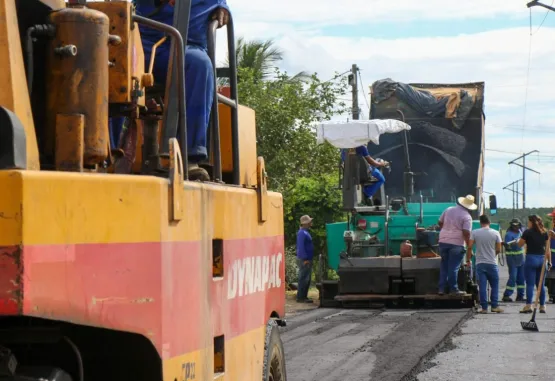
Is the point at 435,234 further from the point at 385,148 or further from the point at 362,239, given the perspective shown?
the point at 385,148

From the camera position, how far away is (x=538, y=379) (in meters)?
11.2

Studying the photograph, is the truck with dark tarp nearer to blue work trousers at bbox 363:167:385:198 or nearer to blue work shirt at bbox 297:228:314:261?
blue work trousers at bbox 363:167:385:198

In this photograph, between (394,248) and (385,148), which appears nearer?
(394,248)

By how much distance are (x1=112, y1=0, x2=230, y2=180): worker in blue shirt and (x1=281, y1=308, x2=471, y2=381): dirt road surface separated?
5833 millimetres

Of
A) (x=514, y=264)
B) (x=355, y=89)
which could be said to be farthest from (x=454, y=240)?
(x=355, y=89)

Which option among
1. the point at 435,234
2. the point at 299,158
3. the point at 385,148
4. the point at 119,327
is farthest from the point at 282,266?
the point at 299,158

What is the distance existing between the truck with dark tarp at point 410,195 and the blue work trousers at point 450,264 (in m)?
0.24

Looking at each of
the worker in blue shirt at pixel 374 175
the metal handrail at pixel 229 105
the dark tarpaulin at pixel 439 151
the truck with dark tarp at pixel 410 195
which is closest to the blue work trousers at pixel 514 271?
the truck with dark tarp at pixel 410 195

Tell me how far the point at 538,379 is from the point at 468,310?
29.0 feet

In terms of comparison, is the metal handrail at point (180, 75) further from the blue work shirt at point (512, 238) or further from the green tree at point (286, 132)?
the green tree at point (286, 132)

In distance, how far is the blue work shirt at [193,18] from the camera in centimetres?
582

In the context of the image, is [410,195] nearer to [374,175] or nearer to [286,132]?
[374,175]

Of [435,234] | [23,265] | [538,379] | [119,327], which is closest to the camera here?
[23,265]

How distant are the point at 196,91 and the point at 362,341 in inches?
370
